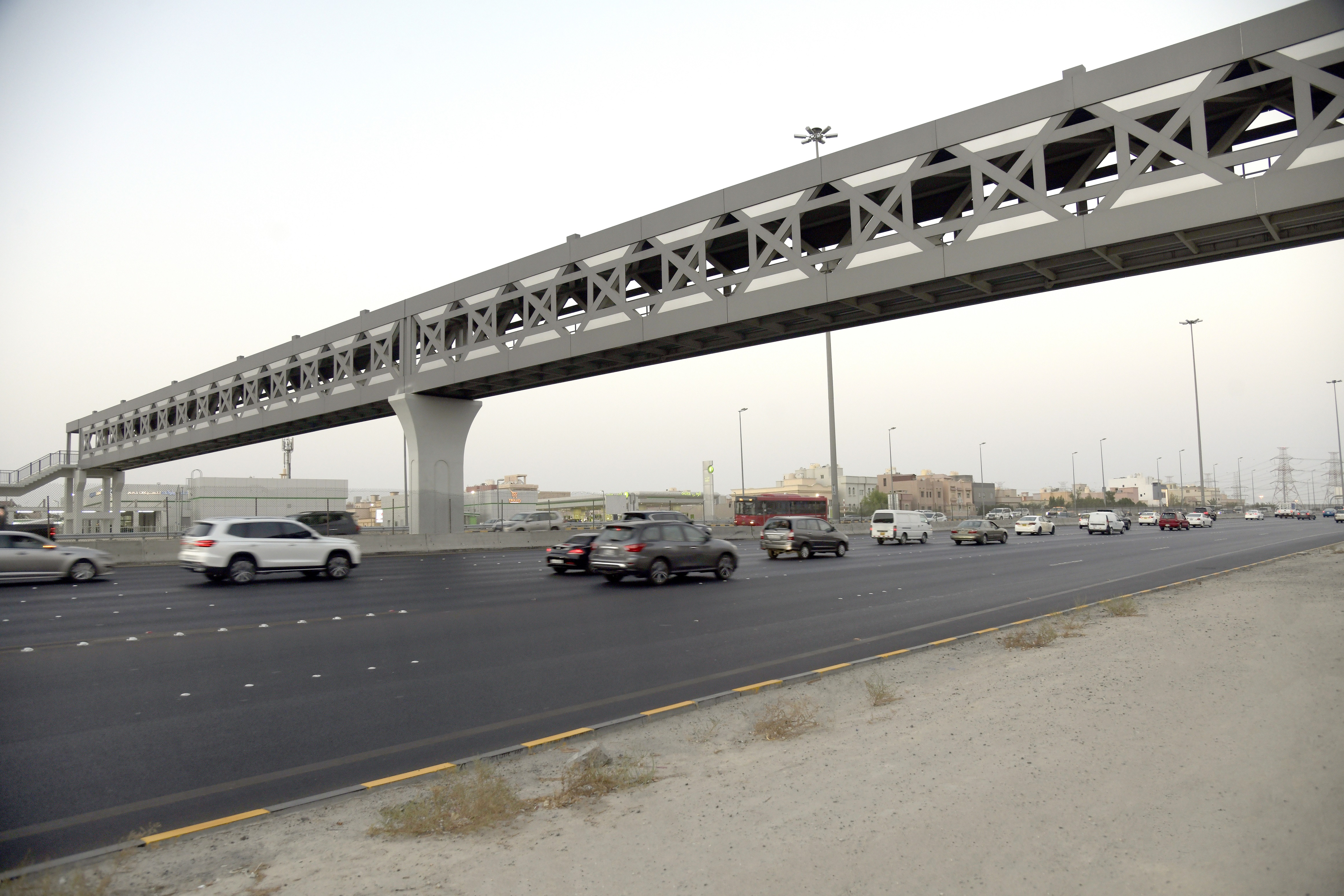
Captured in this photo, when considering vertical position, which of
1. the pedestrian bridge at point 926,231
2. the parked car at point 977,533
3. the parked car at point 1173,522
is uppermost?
the pedestrian bridge at point 926,231

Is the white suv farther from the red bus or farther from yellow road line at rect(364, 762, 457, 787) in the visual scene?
the red bus

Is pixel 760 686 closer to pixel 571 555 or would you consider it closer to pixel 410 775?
pixel 410 775

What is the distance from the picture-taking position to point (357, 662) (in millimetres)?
10445

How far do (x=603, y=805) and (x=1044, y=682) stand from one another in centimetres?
482

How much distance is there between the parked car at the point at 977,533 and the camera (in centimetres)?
4300

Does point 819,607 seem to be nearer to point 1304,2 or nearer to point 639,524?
point 639,524

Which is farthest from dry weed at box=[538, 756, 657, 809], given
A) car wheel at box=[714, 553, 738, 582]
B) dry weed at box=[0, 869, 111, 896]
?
car wheel at box=[714, 553, 738, 582]

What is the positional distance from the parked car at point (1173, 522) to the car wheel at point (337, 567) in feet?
197

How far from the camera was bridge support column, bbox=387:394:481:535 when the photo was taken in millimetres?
37625

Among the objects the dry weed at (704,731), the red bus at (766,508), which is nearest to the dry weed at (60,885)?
the dry weed at (704,731)

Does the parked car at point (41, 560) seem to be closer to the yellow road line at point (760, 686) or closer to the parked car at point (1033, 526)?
the yellow road line at point (760, 686)

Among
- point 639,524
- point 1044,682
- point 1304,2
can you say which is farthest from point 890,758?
point 1304,2

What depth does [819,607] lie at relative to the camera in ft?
53.0

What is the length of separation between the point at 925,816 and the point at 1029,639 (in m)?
7.03
